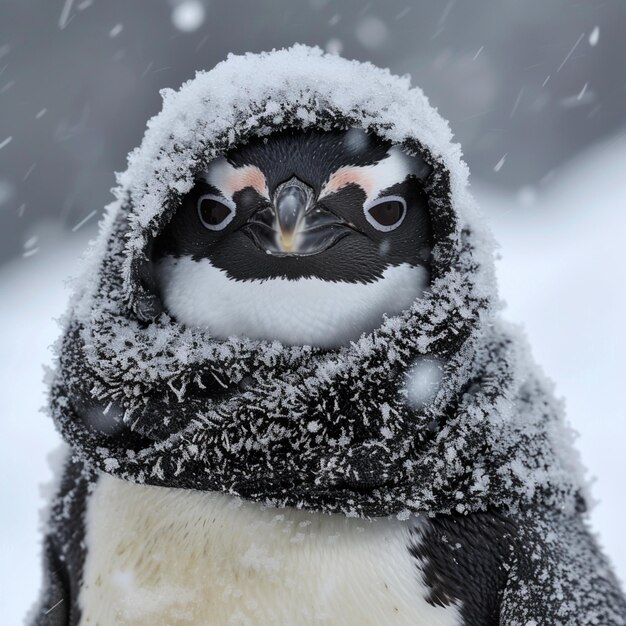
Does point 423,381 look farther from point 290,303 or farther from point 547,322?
point 547,322

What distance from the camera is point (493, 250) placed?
0.86 metres

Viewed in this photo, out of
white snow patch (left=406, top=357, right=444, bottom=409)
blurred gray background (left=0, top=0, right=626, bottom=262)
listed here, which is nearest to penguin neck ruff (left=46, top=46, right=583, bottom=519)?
white snow patch (left=406, top=357, right=444, bottom=409)

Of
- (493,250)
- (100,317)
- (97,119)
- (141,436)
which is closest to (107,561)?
(141,436)

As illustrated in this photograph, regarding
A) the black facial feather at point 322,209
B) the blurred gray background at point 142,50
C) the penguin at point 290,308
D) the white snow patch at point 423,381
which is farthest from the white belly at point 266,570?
the blurred gray background at point 142,50

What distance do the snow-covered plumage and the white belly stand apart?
30 mm

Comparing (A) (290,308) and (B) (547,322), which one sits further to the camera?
(B) (547,322)

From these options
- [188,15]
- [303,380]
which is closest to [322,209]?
[303,380]

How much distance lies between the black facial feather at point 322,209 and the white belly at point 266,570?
0.83ft

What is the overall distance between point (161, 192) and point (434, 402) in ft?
1.12

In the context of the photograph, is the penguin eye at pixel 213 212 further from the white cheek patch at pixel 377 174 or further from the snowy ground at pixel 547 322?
the snowy ground at pixel 547 322

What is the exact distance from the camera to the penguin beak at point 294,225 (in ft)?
2.48

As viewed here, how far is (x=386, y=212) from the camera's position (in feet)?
2.76

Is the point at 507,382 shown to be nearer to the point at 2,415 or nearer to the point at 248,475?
the point at 248,475

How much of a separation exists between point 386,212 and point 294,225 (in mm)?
130
